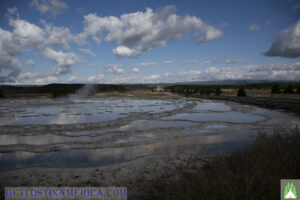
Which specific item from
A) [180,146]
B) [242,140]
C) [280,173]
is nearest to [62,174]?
[180,146]

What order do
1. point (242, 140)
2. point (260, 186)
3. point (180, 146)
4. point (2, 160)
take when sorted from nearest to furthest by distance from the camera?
point (260, 186) → point (2, 160) → point (180, 146) → point (242, 140)

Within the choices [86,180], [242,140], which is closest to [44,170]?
[86,180]

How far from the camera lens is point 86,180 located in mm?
5496

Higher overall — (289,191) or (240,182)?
(289,191)

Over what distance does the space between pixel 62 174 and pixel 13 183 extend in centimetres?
135

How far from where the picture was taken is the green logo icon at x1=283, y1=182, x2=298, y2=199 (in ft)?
11.2

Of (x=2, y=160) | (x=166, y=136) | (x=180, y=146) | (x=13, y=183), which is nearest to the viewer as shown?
(x=13, y=183)

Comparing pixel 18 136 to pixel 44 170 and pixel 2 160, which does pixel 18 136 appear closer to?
pixel 2 160

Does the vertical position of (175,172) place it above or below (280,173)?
below

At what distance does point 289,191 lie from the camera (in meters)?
3.42

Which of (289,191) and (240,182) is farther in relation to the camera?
(240,182)

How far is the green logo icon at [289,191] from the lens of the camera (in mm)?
3400

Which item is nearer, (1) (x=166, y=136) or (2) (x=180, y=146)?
(2) (x=180, y=146)

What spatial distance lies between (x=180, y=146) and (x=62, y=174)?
5672 millimetres
